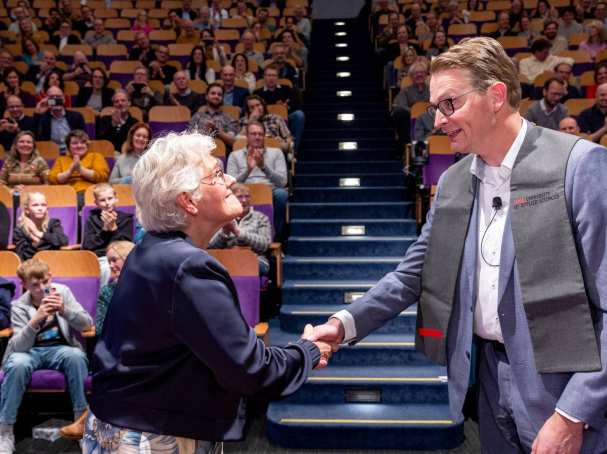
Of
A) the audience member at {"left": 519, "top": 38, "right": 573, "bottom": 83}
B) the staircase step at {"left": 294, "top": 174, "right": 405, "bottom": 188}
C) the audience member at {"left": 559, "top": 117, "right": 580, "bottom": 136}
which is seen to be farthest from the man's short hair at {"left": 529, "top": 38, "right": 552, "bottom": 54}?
the audience member at {"left": 559, "top": 117, "right": 580, "bottom": 136}

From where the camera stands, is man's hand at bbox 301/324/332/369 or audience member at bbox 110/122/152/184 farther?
audience member at bbox 110/122/152/184

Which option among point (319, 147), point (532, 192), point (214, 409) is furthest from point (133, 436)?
point (319, 147)

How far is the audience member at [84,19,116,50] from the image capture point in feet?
29.7

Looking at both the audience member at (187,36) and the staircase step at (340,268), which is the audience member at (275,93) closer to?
the staircase step at (340,268)

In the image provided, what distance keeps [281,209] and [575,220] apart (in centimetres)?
363

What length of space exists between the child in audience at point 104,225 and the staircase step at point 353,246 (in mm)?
1284

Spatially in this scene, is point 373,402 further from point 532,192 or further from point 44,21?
point 44,21

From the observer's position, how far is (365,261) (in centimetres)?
473

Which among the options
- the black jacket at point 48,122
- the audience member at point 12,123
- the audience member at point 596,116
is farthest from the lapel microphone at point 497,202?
the audience member at point 12,123

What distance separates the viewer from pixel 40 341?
3662 mm

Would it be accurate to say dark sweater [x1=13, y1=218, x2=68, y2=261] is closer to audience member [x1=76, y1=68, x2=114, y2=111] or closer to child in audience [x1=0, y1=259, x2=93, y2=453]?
child in audience [x1=0, y1=259, x2=93, y2=453]

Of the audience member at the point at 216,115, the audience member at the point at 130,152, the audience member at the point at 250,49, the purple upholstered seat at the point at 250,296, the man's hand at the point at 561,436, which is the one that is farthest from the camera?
the audience member at the point at 250,49

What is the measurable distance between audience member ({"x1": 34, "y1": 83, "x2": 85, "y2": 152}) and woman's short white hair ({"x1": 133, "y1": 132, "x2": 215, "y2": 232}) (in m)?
5.13

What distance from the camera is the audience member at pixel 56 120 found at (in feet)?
20.5
